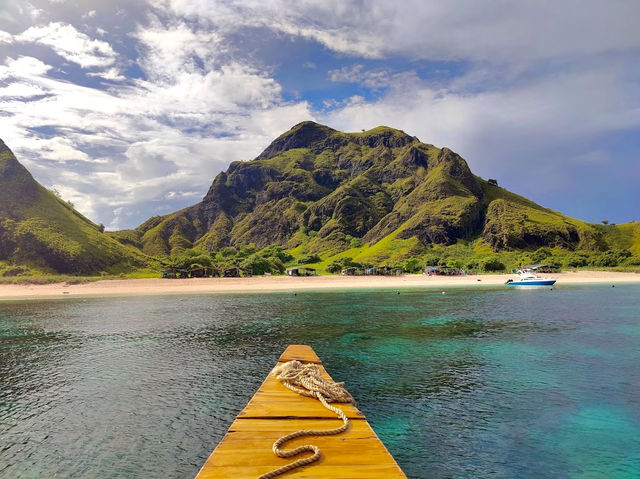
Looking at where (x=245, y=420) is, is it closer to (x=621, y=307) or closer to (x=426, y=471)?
(x=426, y=471)

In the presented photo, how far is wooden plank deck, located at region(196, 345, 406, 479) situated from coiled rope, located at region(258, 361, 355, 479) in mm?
94

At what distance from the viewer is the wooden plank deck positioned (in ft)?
18.7

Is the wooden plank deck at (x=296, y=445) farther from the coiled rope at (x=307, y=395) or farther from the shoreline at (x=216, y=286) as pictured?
the shoreline at (x=216, y=286)

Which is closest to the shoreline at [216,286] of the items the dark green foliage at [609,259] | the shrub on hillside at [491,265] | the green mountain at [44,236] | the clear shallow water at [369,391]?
the shrub on hillside at [491,265]

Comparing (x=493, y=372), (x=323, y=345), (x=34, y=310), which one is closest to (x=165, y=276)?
(x=34, y=310)

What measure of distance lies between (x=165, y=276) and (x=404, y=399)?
344ft

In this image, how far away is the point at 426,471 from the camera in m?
10.6

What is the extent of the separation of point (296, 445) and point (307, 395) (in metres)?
3.22

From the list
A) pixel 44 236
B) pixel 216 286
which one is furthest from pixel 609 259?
pixel 44 236

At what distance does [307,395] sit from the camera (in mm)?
9930

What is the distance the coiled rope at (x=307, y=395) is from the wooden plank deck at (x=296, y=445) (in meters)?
0.09

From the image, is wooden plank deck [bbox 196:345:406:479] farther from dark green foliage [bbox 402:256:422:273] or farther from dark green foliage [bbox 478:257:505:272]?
dark green foliage [bbox 478:257:505:272]

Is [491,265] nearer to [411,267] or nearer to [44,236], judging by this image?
[411,267]

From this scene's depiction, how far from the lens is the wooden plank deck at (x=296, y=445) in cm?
569
